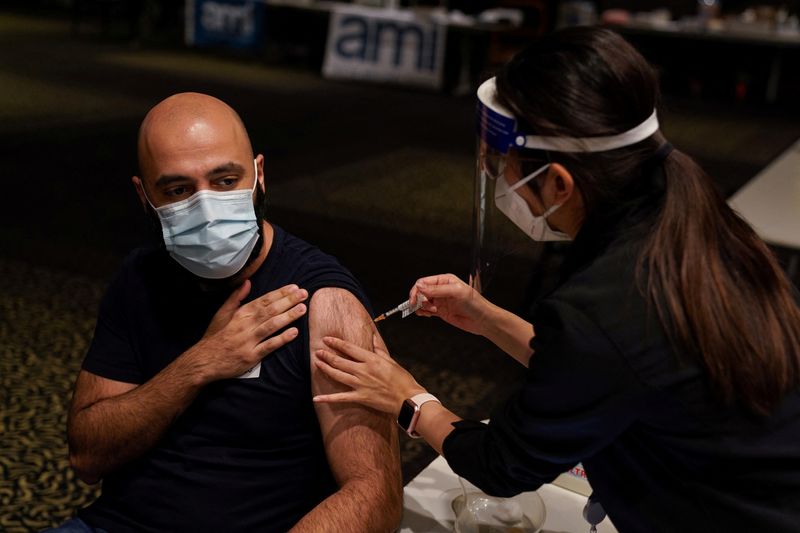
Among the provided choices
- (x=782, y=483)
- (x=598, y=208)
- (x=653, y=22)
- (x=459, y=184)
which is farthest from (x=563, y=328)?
(x=653, y=22)

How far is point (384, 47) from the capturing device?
942 cm

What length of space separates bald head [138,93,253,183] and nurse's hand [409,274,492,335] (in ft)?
1.24

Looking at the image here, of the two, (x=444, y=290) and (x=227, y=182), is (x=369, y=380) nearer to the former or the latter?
(x=444, y=290)

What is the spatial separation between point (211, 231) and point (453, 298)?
42 cm

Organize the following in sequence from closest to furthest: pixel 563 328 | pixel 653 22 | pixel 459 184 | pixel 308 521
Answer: pixel 563 328 < pixel 308 521 < pixel 459 184 < pixel 653 22

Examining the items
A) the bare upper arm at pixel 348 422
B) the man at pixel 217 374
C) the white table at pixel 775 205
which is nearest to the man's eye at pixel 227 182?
the man at pixel 217 374

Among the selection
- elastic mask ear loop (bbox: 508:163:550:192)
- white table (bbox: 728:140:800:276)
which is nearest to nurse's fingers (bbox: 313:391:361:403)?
elastic mask ear loop (bbox: 508:163:550:192)

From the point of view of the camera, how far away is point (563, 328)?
1.04m

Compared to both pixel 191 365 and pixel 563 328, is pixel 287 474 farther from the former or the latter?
pixel 563 328

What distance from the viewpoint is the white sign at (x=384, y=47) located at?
9227 mm

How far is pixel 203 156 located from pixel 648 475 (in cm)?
86

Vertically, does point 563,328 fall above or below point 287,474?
above

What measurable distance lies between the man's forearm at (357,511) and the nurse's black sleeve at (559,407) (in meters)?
0.25

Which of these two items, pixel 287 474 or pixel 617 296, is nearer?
pixel 617 296
